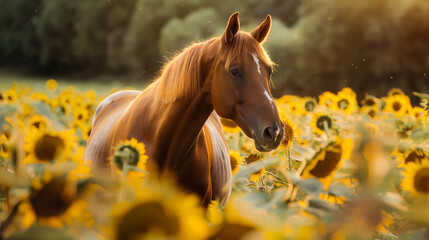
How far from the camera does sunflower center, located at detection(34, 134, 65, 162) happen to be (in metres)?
0.75

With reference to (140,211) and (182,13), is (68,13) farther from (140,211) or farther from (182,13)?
(140,211)

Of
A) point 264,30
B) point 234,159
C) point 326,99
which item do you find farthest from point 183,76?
point 326,99

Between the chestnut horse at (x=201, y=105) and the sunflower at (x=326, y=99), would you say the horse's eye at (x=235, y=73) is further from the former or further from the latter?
the sunflower at (x=326, y=99)

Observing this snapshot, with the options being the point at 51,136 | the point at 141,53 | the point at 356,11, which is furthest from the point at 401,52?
the point at 51,136

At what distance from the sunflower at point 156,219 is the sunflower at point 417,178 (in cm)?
66

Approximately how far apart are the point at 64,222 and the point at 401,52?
33.2 feet

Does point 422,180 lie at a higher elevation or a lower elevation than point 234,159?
higher

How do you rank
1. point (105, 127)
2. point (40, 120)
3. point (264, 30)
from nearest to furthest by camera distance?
point (40, 120) → point (264, 30) → point (105, 127)

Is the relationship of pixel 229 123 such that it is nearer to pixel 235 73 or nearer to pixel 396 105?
pixel 235 73

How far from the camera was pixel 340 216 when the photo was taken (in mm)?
553

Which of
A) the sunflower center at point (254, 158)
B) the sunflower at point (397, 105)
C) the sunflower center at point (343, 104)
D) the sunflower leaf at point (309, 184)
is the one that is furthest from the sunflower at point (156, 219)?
the sunflower at point (397, 105)

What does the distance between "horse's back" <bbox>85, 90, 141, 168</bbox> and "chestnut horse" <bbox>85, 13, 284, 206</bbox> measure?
11cm

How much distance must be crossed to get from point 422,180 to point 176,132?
1.14 m

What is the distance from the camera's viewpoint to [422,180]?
0.99m
